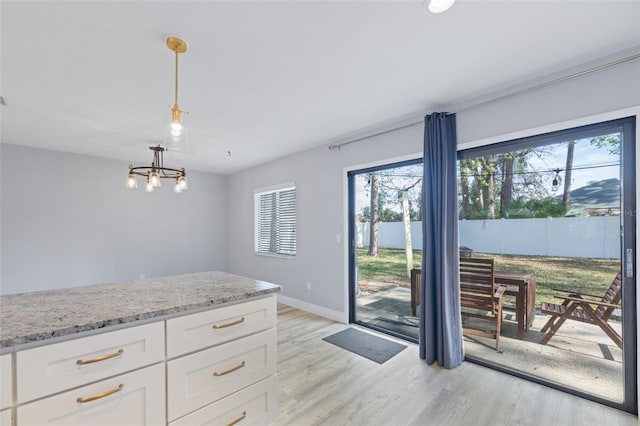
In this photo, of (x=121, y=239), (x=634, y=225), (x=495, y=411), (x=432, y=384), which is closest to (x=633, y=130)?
(x=634, y=225)

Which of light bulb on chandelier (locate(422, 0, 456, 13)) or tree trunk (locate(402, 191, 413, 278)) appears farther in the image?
tree trunk (locate(402, 191, 413, 278))

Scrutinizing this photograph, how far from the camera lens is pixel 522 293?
2.55 meters

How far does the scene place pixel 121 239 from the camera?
4906 millimetres

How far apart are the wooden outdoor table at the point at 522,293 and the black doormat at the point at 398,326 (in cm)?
101

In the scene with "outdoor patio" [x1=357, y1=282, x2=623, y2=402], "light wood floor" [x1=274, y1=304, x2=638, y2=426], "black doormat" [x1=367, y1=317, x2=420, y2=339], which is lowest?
"light wood floor" [x1=274, y1=304, x2=638, y2=426]

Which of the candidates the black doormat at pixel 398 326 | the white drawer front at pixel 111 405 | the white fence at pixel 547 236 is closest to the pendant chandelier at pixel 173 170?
the white drawer front at pixel 111 405

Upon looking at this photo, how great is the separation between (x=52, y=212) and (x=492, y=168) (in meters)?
5.86

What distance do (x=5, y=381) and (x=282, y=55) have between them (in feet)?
6.91

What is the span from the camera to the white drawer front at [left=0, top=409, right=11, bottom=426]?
97cm

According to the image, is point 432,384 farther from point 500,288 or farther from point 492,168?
point 492,168

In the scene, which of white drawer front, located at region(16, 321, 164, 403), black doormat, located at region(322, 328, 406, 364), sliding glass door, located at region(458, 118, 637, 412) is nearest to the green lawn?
sliding glass door, located at region(458, 118, 637, 412)

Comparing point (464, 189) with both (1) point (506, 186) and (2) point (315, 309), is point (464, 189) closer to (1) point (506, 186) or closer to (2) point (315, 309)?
(1) point (506, 186)

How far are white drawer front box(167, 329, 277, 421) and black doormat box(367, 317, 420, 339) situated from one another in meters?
2.01

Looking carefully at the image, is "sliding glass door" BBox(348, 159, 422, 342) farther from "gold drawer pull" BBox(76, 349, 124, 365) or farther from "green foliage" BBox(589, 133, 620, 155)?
"gold drawer pull" BBox(76, 349, 124, 365)
